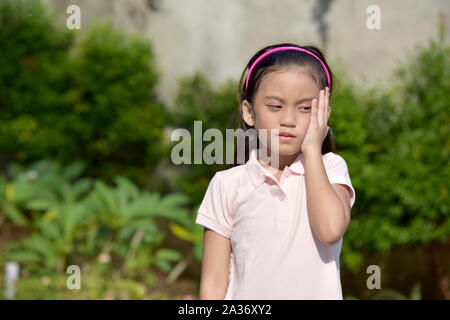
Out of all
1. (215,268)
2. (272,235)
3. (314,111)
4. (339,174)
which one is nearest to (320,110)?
(314,111)

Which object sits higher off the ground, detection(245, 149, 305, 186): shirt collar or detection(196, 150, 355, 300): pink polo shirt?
detection(245, 149, 305, 186): shirt collar

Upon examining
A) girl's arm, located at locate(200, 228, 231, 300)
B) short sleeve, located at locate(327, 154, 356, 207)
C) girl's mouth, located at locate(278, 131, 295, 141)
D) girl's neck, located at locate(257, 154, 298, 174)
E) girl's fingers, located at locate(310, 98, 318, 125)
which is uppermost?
girl's fingers, located at locate(310, 98, 318, 125)

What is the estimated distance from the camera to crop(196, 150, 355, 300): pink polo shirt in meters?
1.59

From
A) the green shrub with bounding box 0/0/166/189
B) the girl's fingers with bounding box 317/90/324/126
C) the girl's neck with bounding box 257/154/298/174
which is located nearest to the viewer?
the girl's fingers with bounding box 317/90/324/126

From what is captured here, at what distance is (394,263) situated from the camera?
15.7 ft

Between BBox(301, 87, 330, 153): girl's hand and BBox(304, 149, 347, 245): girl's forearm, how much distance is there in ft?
0.14

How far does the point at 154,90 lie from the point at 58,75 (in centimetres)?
82

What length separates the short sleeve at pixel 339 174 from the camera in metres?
1.67

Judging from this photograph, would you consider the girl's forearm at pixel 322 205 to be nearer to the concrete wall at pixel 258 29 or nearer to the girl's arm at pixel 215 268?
the girl's arm at pixel 215 268

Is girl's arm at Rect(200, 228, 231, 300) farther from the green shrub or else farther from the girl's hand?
the green shrub

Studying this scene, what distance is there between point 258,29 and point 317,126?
12.6 feet

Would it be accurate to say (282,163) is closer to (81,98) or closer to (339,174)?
(339,174)

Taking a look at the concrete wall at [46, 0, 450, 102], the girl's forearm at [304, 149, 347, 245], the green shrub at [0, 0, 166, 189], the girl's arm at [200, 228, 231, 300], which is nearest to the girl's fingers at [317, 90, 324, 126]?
the girl's forearm at [304, 149, 347, 245]
